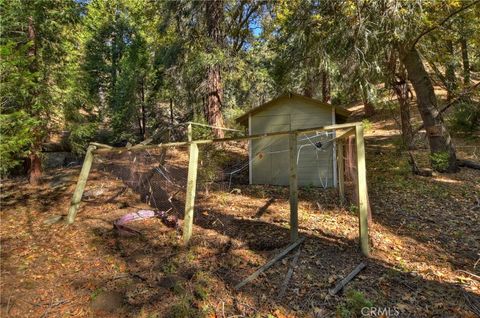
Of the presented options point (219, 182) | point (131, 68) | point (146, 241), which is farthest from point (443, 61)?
point (131, 68)

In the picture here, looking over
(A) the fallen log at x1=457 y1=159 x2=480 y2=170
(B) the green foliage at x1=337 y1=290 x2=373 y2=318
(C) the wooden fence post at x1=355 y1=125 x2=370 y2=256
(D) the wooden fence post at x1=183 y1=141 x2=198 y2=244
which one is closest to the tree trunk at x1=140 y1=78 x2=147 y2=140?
(D) the wooden fence post at x1=183 y1=141 x2=198 y2=244

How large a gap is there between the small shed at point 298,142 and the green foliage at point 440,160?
2.54m

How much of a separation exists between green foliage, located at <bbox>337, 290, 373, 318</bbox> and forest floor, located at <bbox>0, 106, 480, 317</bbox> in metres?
0.01

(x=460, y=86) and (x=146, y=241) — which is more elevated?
(x=460, y=86)

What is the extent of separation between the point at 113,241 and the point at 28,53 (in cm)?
668

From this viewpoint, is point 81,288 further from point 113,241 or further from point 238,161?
point 238,161

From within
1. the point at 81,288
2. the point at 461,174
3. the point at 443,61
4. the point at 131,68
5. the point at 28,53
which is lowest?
the point at 81,288

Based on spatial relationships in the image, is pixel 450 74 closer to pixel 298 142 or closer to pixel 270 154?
pixel 298 142

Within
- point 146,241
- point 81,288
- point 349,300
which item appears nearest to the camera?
point 349,300

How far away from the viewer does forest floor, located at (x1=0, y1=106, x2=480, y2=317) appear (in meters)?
3.50

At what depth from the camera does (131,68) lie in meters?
14.0

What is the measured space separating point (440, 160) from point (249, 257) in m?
6.25

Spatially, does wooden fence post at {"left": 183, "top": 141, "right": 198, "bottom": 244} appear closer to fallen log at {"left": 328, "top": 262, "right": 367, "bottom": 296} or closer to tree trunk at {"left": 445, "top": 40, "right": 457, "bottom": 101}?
fallen log at {"left": 328, "top": 262, "right": 367, "bottom": 296}

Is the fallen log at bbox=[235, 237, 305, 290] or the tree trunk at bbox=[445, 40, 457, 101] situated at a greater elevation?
the tree trunk at bbox=[445, 40, 457, 101]
